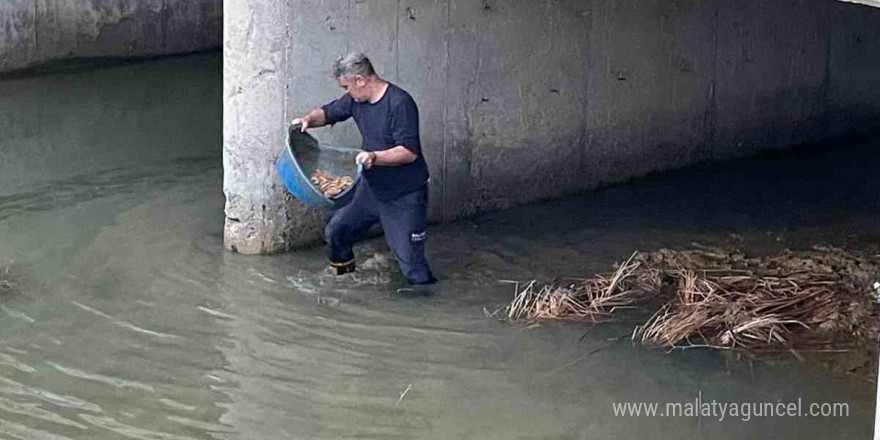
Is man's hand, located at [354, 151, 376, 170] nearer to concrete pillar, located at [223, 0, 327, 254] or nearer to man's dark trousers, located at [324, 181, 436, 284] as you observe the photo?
man's dark trousers, located at [324, 181, 436, 284]

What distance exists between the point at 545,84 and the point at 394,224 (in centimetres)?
287

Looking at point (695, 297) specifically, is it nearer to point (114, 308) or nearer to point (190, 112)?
point (114, 308)

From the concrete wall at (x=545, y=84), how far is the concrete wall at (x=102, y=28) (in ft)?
24.2

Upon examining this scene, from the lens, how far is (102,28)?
16938 mm

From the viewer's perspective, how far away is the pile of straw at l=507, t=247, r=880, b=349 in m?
8.00

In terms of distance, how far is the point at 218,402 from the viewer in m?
6.97

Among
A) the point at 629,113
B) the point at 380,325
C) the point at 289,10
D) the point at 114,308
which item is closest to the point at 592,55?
the point at 629,113

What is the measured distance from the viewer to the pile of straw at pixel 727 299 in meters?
8.00

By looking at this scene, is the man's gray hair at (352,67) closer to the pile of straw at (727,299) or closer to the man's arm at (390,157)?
the man's arm at (390,157)

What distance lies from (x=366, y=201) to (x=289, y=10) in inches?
60.4

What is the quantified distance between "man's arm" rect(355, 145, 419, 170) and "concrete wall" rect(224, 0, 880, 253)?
1.42 meters

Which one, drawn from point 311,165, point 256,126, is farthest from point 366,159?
point 256,126

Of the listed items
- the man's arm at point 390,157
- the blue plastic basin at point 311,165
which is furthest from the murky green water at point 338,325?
the man's arm at point 390,157

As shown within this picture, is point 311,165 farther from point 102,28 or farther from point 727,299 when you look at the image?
point 102,28
